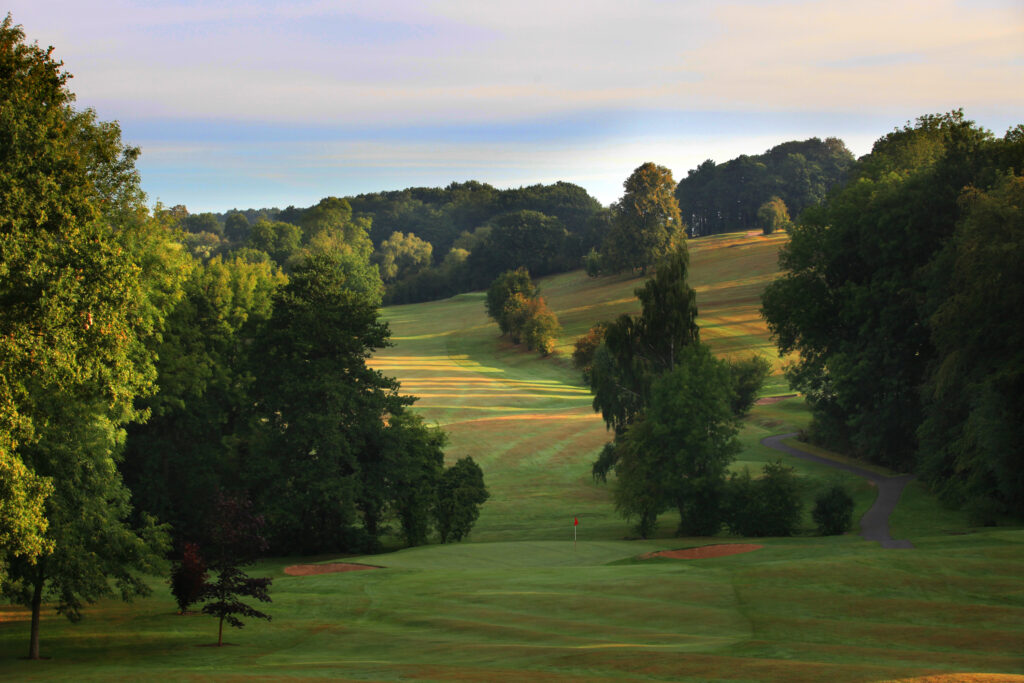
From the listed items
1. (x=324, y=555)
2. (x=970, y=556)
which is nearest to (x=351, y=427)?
(x=324, y=555)

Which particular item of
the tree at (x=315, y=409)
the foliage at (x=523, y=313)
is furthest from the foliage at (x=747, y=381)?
the tree at (x=315, y=409)

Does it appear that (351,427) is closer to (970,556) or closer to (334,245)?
(970,556)

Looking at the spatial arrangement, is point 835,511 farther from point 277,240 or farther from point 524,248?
point 277,240

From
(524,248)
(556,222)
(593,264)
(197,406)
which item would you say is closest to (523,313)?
(593,264)

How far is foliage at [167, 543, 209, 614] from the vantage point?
73.8 ft

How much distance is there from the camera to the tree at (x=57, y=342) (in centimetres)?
1867

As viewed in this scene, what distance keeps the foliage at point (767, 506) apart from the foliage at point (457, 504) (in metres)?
11.1

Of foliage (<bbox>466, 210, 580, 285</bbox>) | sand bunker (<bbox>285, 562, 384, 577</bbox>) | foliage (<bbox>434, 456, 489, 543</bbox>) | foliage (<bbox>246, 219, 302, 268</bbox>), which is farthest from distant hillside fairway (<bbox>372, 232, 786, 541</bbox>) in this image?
foliage (<bbox>246, 219, 302, 268</bbox>)

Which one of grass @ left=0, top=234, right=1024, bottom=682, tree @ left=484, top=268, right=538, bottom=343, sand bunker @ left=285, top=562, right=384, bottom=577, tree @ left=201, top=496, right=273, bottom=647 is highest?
tree @ left=484, top=268, right=538, bottom=343

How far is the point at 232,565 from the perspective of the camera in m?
19.6

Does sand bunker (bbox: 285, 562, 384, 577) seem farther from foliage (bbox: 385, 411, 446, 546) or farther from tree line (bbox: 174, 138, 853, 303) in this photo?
tree line (bbox: 174, 138, 853, 303)

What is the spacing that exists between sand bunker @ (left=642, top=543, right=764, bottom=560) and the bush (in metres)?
4.74

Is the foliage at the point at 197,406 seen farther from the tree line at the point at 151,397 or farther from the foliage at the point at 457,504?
the foliage at the point at 457,504

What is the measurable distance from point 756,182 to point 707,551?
447 feet
